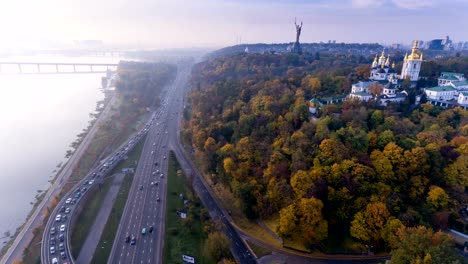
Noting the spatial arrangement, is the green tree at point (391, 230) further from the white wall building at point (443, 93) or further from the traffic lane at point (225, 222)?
the white wall building at point (443, 93)

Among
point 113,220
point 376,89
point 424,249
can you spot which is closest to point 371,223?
point 424,249

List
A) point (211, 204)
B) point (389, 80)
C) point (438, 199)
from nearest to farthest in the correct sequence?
point (438, 199), point (211, 204), point (389, 80)

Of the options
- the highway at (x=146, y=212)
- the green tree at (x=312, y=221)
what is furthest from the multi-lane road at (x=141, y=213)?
the green tree at (x=312, y=221)

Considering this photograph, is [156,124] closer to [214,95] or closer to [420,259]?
[214,95]

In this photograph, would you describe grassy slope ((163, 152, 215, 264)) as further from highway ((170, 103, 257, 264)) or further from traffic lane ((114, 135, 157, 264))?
traffic lane ((114, 135, 157, 264))

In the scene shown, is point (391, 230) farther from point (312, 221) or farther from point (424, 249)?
point (312, 221)
